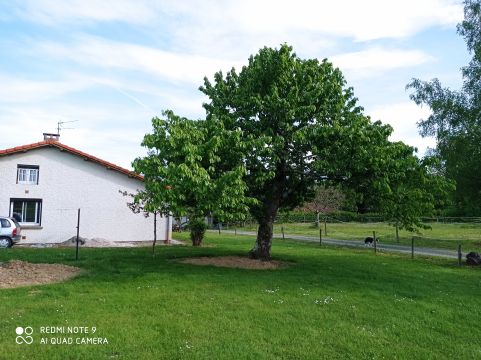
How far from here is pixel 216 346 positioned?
6809 mm

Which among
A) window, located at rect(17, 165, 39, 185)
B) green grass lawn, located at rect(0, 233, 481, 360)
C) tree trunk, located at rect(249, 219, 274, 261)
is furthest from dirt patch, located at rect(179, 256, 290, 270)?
window, located at rect(17, 165, 39, 185)

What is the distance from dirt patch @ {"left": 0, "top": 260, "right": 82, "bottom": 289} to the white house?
11183 mm

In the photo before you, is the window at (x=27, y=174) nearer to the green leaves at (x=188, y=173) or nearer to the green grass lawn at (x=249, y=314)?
the green grass lawn at (x=249, y=314)

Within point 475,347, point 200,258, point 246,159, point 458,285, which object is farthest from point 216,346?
point 200,258

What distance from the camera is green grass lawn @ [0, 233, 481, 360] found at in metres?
6.75

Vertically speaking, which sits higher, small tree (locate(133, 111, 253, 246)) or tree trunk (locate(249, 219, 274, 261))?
small tree (locate(133, 111, 253, 246))

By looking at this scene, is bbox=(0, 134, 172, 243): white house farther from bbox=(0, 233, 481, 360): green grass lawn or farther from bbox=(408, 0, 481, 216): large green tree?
bbox=(408, 0, 481, 216): large green tree

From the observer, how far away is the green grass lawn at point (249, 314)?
22.1 ft

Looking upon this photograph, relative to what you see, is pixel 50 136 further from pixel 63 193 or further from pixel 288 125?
pixel 288 125

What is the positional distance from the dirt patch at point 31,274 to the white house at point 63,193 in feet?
36.7

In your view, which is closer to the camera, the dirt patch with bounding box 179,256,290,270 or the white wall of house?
the dirt patch with bounding box 179,256,290,270

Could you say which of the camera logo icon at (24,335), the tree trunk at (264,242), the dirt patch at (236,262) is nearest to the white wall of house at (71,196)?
the dirt patch at (236,262)

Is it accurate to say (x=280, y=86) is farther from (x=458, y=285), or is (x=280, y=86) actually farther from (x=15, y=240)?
(x=15, y=240)

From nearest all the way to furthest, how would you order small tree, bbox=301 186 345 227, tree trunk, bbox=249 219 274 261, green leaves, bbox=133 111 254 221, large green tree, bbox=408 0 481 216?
green leaves, bbox=133 111 254 221, tree trunk, bbox=249 219 274 261, large green tree, bbox=408 0 481 216, small tree, bbox=301 186 345 227
